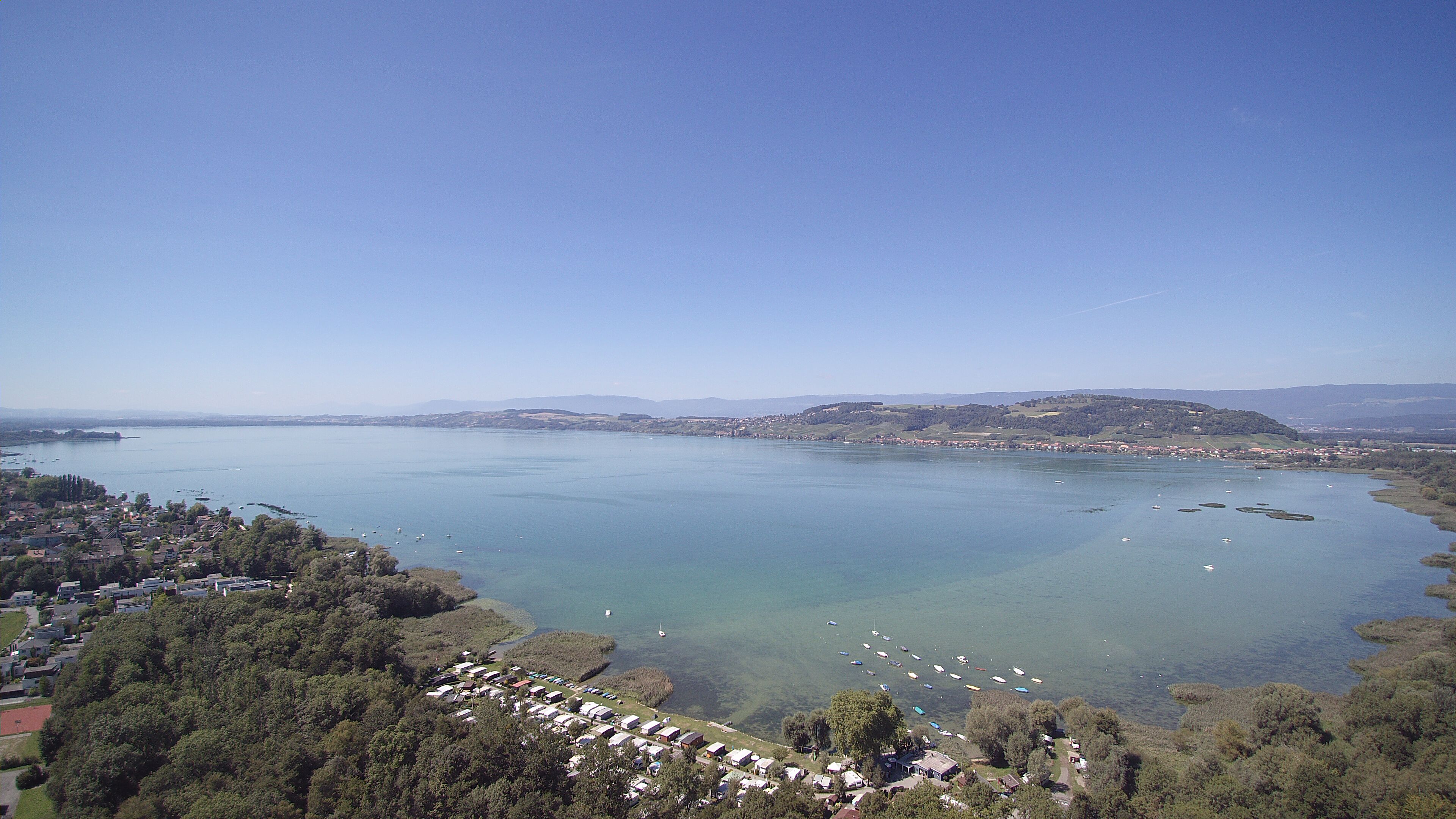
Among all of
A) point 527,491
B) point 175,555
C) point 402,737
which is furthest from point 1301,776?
point 527,491

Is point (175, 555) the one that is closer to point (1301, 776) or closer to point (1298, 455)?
point (1301, 776)

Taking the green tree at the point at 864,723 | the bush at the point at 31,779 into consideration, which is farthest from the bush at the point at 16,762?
the green tree at the point at 864,723

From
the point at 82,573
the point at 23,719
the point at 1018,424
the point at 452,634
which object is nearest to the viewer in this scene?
the point at 23,719

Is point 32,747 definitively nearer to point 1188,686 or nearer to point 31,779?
point 31,779

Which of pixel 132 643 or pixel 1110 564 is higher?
pixel 132 643

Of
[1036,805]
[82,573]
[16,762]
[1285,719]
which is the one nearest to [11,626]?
[82,573]

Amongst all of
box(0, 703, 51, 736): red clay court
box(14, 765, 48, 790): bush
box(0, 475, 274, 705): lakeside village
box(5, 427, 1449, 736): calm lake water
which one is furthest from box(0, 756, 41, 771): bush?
box(5, 427, 1449, 736): calm lake water

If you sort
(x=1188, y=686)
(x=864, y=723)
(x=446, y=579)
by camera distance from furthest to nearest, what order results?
1. (x=446, y=579)
2. (x=1188, y=686)
3. (x=864, y=723)
